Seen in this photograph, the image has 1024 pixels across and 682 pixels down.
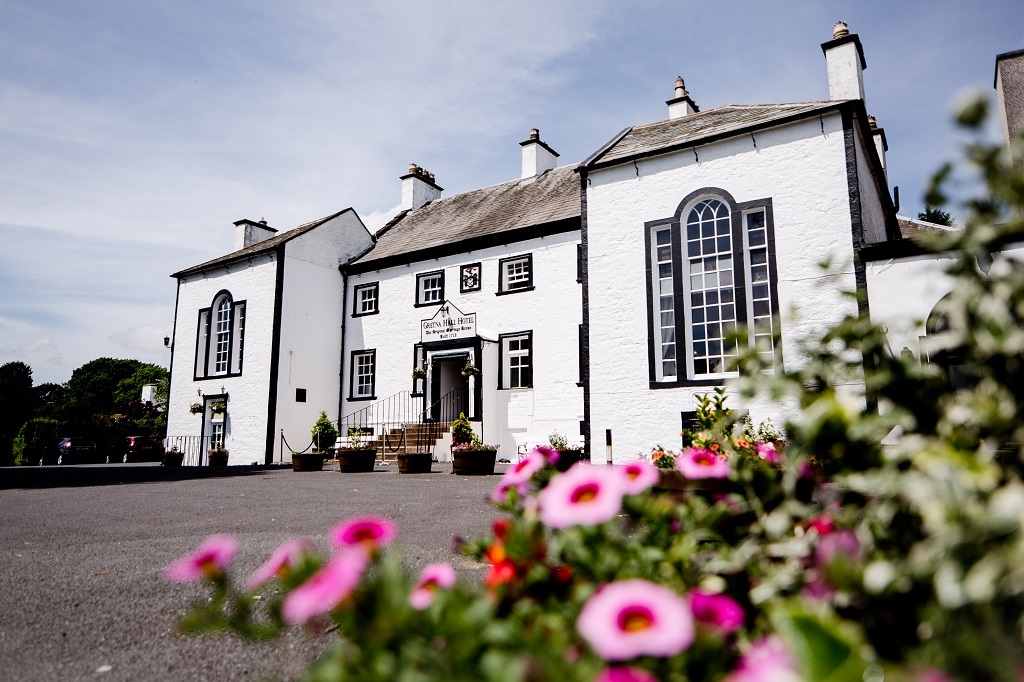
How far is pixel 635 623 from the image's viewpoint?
1025 mm

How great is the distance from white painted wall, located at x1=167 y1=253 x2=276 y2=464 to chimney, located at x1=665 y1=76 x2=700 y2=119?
43.5ft

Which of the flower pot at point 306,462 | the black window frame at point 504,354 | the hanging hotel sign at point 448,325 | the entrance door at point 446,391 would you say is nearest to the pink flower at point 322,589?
the black window frame at point 504,354

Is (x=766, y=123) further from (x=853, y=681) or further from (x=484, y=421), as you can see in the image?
(x=853, y=681)

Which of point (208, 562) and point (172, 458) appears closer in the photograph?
point (208, 562)

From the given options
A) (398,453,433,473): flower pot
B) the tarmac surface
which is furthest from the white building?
the tarmac surface

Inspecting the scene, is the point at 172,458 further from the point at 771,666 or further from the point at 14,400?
the point at 14,400

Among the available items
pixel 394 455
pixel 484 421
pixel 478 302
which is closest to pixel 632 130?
pixel 478 302

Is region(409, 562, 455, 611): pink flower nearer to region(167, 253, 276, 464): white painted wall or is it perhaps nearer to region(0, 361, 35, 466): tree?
region(167, 253, 276, 464): white painted wall

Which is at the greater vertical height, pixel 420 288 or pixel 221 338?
pixel 420 288

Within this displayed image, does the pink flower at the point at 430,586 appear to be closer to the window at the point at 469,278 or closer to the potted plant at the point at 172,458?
the window at the point at 469,278

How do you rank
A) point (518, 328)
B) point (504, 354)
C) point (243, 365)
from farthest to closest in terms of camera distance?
point (243, 365) < point (504, 354) < point (518, 328)

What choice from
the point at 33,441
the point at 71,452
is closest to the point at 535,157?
the point at 71,452

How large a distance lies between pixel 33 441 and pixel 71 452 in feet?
10.8

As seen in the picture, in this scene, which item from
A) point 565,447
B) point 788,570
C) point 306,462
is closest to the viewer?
point 788,570
